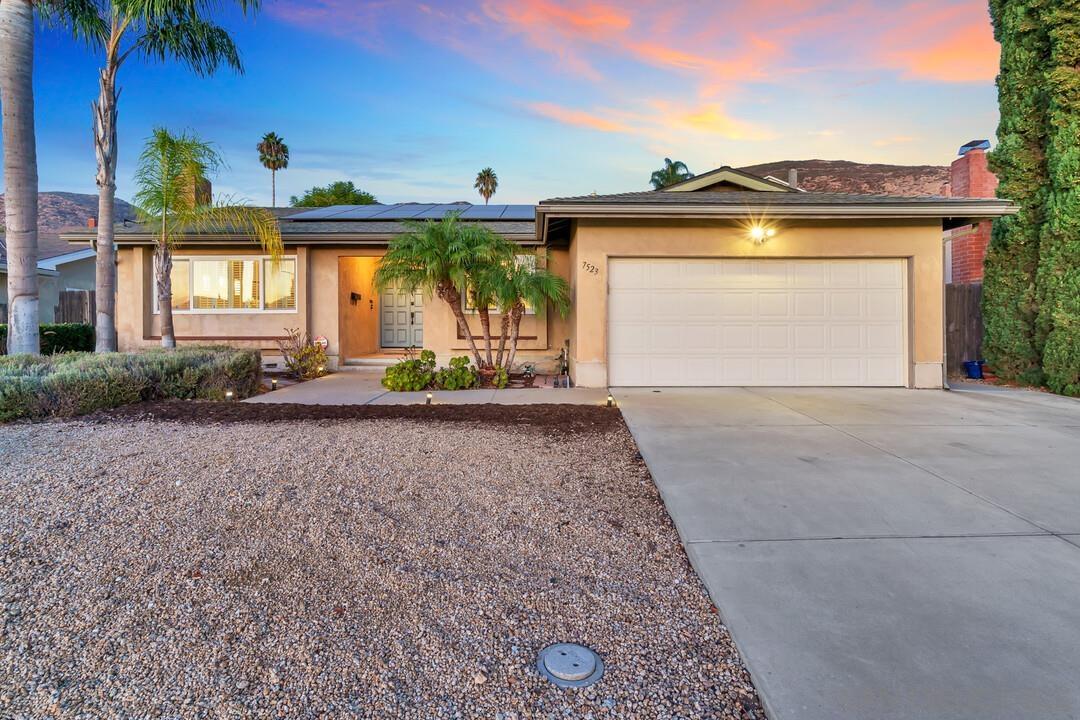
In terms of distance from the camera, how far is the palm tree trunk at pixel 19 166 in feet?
22.6

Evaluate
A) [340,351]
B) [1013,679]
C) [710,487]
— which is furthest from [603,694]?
[340,351]

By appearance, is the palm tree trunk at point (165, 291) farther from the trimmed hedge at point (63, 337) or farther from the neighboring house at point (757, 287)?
the neighboring house at point (757, 287)

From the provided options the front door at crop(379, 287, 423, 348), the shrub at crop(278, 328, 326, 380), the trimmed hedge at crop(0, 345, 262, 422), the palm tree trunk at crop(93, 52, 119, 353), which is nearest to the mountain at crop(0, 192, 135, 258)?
the front door at crop(379, 287, 423, 348)

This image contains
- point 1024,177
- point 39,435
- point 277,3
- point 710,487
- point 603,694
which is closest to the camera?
point 603,694

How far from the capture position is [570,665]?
183 centimetres

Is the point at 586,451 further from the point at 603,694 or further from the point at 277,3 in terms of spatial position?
the point at 277,3

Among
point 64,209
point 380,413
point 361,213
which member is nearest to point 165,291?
point 380,413

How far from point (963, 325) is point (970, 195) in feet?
12.2

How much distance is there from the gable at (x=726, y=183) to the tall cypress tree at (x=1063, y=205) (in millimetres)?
3969

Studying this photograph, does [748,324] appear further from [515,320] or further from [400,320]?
[400,320]

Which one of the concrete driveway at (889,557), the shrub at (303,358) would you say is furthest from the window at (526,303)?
the concrete driveway at (889,557)

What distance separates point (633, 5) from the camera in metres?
9.67

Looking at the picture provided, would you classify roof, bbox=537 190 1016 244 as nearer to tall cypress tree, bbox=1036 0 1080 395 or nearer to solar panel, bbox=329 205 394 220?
tall cypress tree, bbox=1036 0 1080 395

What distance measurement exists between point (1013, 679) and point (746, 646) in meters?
0.82
